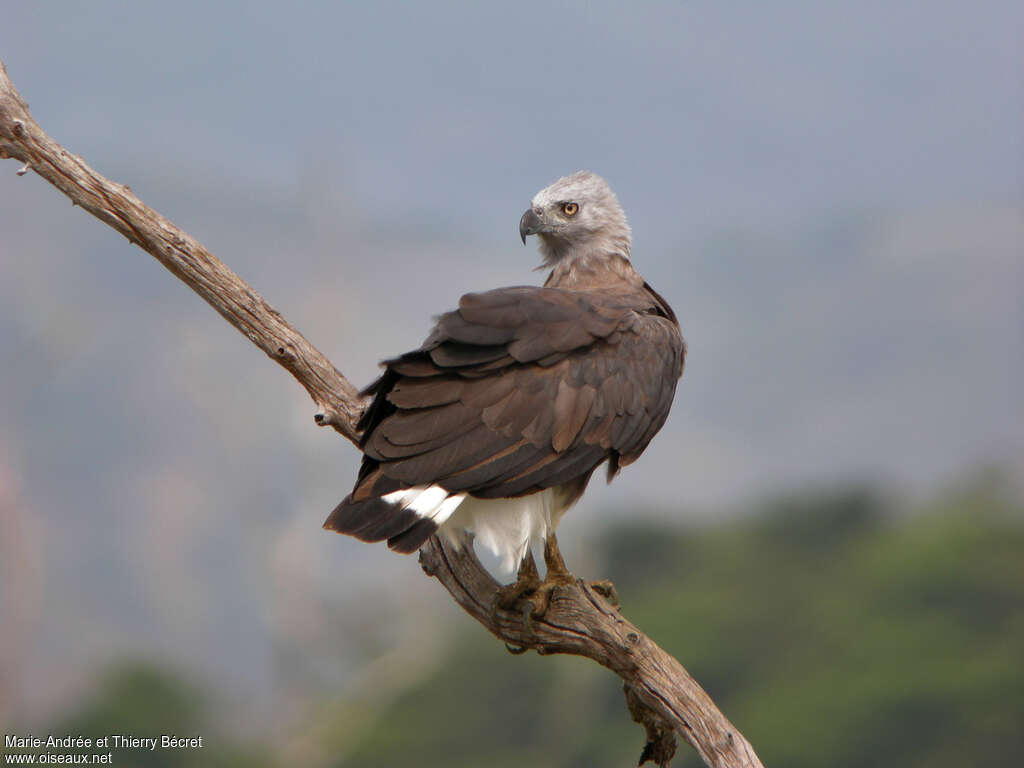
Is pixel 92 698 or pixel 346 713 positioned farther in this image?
pixel 346 713

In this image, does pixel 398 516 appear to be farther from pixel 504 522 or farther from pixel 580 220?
pixel 580 220

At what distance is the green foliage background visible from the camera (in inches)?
938

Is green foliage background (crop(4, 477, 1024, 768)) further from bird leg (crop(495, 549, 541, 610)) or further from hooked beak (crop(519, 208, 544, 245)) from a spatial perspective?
bird leg (crop(495, 549, 541, 610))

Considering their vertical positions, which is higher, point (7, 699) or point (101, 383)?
point (101, 383)

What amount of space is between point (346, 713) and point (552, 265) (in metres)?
20.2

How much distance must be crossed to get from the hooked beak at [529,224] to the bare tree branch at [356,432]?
4.36 feet

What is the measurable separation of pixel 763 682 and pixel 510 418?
22.9m

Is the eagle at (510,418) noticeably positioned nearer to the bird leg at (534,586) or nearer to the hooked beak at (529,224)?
the bird leg at (534,586)

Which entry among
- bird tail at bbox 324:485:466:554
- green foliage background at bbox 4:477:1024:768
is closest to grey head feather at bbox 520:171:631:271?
bird tail at bbox 324:485:466:554

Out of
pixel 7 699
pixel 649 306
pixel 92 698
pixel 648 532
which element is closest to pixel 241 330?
pixel 649 306

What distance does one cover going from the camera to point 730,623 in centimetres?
2817

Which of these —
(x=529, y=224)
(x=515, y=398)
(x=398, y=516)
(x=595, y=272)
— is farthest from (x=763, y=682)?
(x=398, y=516)

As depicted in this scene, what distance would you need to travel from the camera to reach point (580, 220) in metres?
6.35

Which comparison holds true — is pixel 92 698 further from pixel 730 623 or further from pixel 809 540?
pixel 809 540
